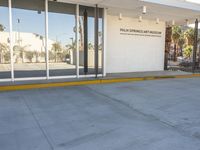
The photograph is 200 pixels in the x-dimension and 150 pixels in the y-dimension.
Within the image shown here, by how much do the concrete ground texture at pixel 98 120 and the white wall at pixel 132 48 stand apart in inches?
180

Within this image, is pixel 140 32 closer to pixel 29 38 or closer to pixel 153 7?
pixel 153 7

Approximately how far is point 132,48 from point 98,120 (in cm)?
806

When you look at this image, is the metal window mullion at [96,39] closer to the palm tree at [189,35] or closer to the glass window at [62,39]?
the glass window at [62,39]

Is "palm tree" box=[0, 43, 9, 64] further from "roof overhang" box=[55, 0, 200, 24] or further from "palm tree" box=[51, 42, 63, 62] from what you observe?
"roof overhang" box=[55, 0, 200, 24]

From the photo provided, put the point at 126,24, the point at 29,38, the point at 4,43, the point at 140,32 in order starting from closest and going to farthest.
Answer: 1. the point at 4,43
2. the point at 29,38
3. the point at 126,24
4. the point at 140,32

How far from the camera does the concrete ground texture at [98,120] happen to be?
3316mm

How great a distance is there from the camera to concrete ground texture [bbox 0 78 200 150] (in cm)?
332

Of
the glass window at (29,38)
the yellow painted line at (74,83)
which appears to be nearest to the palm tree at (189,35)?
the yellow painted line at (74,83)

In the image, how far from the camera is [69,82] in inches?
324

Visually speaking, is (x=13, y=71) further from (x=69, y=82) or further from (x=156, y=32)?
(x=156, y=32)

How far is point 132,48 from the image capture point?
38.9ft

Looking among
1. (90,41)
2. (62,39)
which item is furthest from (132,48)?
(62,39)

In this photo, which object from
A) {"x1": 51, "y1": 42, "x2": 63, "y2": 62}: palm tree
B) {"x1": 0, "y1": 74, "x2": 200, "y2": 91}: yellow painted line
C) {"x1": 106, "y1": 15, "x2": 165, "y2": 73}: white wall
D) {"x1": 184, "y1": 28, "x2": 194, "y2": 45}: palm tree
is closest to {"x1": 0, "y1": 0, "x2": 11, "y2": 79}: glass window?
{"x1": 0, "y1": 74, "x2": 200, "y2": 91}: yellow painted line

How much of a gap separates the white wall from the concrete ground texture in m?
4.57
